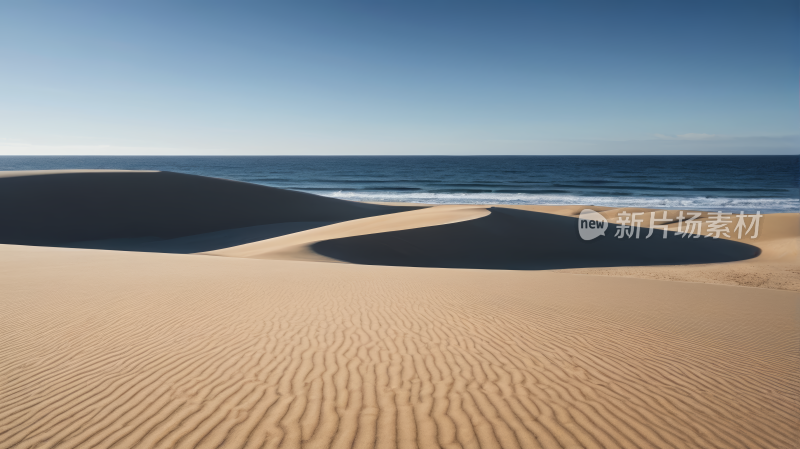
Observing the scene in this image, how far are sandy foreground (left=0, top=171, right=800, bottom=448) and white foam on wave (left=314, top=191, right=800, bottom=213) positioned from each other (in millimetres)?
28585

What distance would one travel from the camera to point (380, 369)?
419cm

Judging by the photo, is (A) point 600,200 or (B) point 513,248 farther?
(A) point 600,200

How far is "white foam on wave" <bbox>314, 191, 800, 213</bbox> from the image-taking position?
3548cm

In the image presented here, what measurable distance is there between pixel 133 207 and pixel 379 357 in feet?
81.4

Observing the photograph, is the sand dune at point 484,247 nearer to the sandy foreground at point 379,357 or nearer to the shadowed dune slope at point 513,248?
the shadowed dune slope at point 513,248

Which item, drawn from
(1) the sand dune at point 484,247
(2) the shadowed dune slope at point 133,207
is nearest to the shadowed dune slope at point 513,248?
(1) the sand dune at point 484,247

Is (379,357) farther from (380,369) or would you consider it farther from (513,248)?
(513,248)

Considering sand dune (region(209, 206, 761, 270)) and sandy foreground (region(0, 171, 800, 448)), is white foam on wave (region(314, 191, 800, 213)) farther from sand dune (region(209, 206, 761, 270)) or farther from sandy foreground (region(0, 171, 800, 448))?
sandy foreground (region(0, 171, 800, 448))

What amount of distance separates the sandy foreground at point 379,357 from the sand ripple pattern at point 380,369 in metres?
0.02

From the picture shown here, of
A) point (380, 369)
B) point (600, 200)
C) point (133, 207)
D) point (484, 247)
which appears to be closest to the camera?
point (380, 369)

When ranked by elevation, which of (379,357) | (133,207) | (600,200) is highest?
(379,357)

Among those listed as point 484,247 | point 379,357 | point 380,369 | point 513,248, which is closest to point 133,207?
point 484,247

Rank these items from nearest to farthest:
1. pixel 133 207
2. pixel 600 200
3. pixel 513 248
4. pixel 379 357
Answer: pixel 379 357, pixel 513 248, pixel 133 207, pixel 600 200

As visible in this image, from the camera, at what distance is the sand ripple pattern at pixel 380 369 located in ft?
10.2
